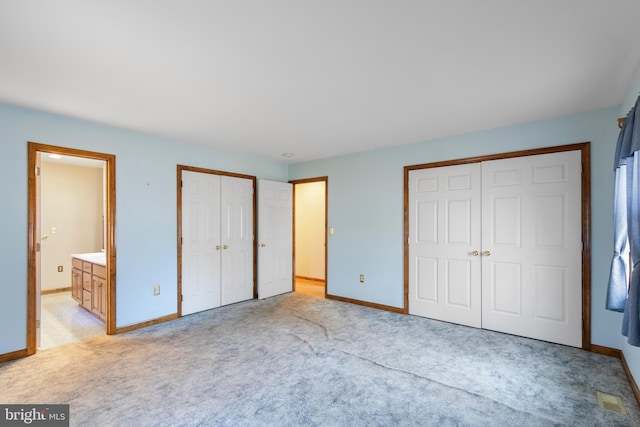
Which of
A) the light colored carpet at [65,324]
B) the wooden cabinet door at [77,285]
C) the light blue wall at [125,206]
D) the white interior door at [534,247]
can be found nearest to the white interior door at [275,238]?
the light blue wall at [125,206]

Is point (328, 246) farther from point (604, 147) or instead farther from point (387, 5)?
point (387, 5)

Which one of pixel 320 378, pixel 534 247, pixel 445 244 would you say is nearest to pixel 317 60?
pixel 320 378

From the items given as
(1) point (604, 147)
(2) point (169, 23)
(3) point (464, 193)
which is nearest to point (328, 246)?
(3) point (464, 193)

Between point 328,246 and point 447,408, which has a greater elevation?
point 328,246

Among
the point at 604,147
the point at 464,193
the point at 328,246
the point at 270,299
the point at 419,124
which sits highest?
the point at 419,124

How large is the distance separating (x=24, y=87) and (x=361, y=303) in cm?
451

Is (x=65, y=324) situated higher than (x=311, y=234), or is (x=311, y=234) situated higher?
(x=311, y=234)

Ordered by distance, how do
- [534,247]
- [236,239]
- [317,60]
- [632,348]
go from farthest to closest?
[236,239] < [534,247] < [632,348] < [317,60]

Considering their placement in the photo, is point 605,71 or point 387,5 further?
point 605,71

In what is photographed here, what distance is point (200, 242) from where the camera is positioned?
4359 mm

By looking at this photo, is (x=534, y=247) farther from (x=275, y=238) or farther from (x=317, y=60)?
(x=275, y=238)

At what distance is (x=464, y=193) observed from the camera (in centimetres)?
381

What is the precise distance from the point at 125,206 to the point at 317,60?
292 centimetres

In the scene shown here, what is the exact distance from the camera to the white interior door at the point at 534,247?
3.12 meters
